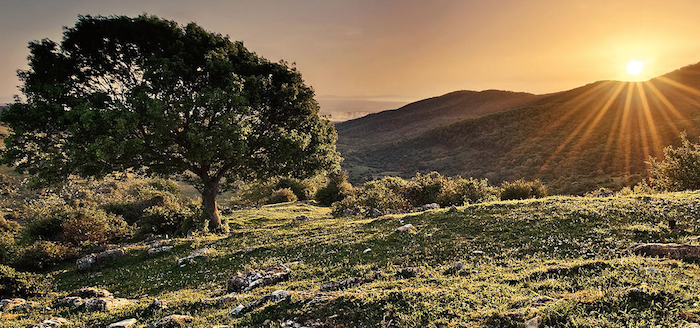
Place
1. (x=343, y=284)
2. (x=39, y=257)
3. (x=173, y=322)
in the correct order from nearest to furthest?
(x=173, y=322) < (x=343, y=284) < (x=39, y=257)

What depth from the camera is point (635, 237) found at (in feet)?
35.4

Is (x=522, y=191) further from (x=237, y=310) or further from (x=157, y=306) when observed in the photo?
(x=157, y=306)

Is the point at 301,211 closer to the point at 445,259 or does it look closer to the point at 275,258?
the point at 275,258

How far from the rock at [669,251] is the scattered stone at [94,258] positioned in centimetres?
2465

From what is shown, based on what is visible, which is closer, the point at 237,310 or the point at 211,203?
the point at 237,310

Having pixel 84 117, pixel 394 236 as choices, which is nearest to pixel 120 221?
pixel 84 117

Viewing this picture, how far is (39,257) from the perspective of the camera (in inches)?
716

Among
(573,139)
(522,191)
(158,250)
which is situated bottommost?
(573,139)

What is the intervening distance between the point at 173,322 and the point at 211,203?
55.8 feet

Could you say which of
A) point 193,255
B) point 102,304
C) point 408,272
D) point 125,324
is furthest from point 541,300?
point 193,255

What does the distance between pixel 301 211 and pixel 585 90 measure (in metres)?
152

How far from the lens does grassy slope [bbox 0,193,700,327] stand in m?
5.83

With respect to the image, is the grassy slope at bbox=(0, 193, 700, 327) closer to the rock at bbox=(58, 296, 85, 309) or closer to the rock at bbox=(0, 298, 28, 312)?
the rock at bbox=(58, 296, 85, 309)

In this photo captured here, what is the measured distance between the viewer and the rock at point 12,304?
35.2 feet
